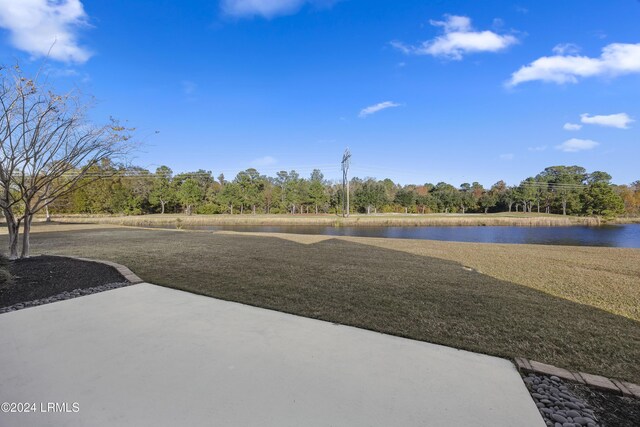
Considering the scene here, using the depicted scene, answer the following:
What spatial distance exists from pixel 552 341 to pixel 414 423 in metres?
1.89

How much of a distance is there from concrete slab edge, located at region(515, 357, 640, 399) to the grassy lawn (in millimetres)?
128

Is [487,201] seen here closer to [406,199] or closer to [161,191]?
[406,199]

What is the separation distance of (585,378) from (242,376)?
2.34 meters

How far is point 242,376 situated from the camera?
204cm

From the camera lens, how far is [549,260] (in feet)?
23.4

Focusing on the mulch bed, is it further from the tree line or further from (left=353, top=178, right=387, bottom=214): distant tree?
(left=353, top=178, right=387, bottom=214): distant tree

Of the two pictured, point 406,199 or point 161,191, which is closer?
point 161,191

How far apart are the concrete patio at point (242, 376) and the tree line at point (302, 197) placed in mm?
38729

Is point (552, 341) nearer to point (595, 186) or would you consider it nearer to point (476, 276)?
point (476, 276)

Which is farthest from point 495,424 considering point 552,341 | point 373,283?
point 373,283

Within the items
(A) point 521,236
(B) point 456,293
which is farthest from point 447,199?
A: (B) point 456,293

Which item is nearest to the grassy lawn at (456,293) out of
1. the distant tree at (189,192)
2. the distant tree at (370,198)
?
the distant tree at (189,192)

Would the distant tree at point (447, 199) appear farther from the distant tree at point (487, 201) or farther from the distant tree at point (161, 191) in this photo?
the distant tree at point (161, 191)

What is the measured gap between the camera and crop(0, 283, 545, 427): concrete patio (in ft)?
5.51
